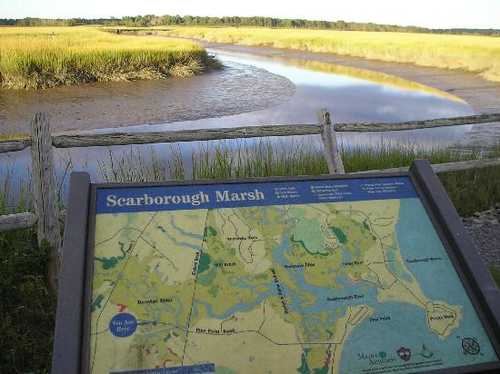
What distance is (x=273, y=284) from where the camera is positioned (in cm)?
260

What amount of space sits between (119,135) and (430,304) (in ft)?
10.2

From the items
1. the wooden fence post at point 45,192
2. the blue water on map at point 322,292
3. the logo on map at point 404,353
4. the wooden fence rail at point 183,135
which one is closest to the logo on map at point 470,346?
the logo on map at point 404,353

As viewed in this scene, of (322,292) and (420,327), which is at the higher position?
(322,292)

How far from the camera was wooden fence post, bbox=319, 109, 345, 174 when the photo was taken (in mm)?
5750

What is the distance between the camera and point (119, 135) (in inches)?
192

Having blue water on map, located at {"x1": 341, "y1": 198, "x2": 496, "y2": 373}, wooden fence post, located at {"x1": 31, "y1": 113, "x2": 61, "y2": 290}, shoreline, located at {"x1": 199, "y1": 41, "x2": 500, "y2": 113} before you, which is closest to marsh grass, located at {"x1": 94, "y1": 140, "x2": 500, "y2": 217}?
wooden fence post, located at {"x1": 31, "y1": 113, "x2": 61, "y2": 290}

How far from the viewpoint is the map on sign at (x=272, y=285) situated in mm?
2361

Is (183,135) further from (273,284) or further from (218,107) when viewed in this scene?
(218,107)

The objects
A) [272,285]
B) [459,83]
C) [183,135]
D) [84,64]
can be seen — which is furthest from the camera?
[459,83]

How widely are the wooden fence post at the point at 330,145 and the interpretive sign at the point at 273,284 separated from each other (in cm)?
267

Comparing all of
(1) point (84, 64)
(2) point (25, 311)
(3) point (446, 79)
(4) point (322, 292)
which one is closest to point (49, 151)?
(2) point (25, 311)

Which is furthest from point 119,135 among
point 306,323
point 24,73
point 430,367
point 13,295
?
point 24,73

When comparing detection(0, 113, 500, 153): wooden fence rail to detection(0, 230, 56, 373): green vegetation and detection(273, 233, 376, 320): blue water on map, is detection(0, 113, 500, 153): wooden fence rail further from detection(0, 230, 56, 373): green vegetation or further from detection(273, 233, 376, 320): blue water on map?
detection(273, 233, 376, 320): blue water on map

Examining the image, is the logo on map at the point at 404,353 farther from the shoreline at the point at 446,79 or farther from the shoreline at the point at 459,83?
the shoreline at the point at 446,79
